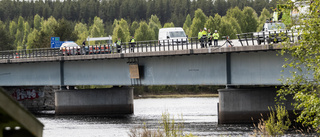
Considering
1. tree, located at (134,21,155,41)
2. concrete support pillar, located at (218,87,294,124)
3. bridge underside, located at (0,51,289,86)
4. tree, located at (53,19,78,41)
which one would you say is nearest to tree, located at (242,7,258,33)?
tree, located at (134,21,155,41)

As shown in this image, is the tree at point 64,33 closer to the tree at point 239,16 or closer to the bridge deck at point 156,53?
the tree at point 239,16

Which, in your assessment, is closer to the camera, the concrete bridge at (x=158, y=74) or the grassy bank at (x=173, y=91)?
the concrete bridge at (x=158, y=74)

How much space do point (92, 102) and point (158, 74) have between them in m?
11.2

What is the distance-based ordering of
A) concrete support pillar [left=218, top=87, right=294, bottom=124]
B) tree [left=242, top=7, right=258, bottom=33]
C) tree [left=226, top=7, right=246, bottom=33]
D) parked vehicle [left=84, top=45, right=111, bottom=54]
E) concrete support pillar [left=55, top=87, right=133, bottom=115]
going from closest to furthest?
concrete support pillar [left=218, top=87, right=294, bottom=124] → parked vehicle [left=84, top=45, right=111, bottom=54] → concrete support pillar [left=55, top=87, right=133, bottom=115] → tree [left=242, top=7, right=258, bottom=33] → tree [left=226, top=7, right=246, bottom=33]

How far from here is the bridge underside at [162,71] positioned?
37.6 m

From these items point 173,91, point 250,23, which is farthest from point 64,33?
point 250,23

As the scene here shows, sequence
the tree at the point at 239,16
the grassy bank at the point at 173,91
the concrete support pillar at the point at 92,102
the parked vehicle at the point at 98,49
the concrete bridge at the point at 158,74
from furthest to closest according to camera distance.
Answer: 1. the tree at the point at 239,16
2. the grassy bank at the point at 173,91
3. the concrete support pillar at the point at 92,102
4. the parked vehicle at the point at 98,49
5. the concrete bridge at the point at 158,74

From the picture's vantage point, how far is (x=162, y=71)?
145ft

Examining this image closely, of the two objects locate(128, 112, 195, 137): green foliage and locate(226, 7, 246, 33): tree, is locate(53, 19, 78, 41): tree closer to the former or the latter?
locate(226, 7, 246, 33): tree

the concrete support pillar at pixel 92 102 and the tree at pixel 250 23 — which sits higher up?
the tree at pixel 250 23

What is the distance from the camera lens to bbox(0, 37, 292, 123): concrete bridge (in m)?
38.0

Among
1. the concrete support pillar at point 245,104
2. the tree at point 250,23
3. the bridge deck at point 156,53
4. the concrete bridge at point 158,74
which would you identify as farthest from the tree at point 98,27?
the concrete support pillar at point 245,104

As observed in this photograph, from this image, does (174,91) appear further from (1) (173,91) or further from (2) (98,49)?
(2) (98,49)

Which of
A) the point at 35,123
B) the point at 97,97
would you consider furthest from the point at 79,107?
the point at 35,123
